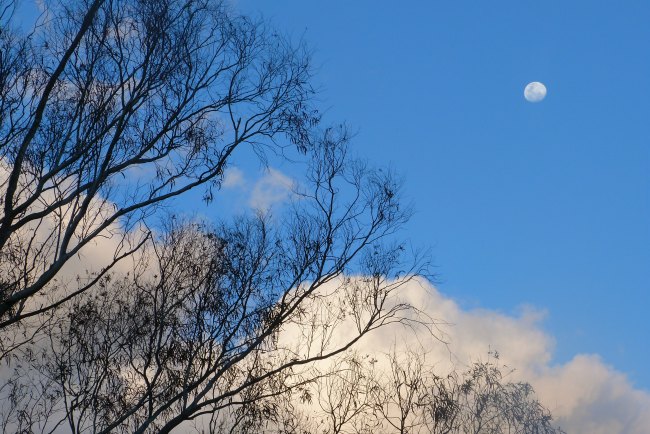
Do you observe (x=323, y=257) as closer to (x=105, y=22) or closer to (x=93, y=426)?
(x=105, y=22)

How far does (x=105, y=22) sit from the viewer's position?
41.6ft

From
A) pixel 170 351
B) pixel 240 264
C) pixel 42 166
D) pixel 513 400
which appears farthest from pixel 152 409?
pixel 513 400

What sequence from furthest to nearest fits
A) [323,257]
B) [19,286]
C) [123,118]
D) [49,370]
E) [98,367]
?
[49,370]
[98,367]
[323,257]
[19,286]
[123,118]

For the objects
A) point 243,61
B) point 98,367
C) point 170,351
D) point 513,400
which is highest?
point 513,400

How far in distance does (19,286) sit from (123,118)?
4.04 m

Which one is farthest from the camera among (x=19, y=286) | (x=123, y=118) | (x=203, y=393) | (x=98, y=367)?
(x=98, y=367)

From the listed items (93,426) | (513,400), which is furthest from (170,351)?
(513,400)

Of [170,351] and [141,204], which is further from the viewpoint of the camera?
[170,351]

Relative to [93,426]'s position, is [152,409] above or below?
below

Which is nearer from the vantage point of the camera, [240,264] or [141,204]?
[141,204]

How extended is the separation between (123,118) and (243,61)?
3063 millimetres

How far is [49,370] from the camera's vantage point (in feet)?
73.9

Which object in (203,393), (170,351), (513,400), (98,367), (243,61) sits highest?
(513,400)

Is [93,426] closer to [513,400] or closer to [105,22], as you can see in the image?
[105,22]
